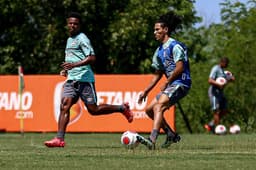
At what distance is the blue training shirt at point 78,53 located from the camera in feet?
45.1

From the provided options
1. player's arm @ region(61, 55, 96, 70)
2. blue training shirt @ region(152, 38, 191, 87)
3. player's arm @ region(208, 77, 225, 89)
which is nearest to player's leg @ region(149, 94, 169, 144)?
blue training shirt @ region(152, 38, 191, 87)

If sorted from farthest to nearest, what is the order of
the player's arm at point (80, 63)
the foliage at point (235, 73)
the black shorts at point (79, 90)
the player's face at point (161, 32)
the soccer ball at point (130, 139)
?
the foliage at point (235, 73) → the black shorts at point (79, 90) → the player's arm at point (80, 63) → the player's face at point (161, 32) → the soccer ball at point (130, 139)

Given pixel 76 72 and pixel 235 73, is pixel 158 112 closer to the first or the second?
pixel 76 72

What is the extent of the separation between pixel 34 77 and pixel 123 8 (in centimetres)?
1170

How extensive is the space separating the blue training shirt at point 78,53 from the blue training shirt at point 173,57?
4.00 feet

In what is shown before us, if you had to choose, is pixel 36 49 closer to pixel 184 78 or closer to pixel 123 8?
pixel 123 8

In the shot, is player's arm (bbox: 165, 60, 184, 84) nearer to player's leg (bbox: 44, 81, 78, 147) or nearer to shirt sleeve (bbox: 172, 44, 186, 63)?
shirt sleeve (bbox: 172, 44, 186, 63)

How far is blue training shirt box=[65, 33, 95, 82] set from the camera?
1374cm

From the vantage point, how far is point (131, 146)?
39.8ft

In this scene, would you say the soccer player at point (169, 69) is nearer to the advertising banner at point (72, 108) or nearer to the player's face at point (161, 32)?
the player's face at point (161, 32)

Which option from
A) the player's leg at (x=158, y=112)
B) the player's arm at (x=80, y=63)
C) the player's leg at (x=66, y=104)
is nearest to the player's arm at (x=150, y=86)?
the player's leg at (x=158, y=112)

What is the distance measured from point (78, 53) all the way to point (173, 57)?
1695mm

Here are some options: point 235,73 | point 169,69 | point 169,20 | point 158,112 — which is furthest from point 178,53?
point 235,73

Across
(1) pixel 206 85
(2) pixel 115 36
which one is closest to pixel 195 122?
(1) pixel 206 85
